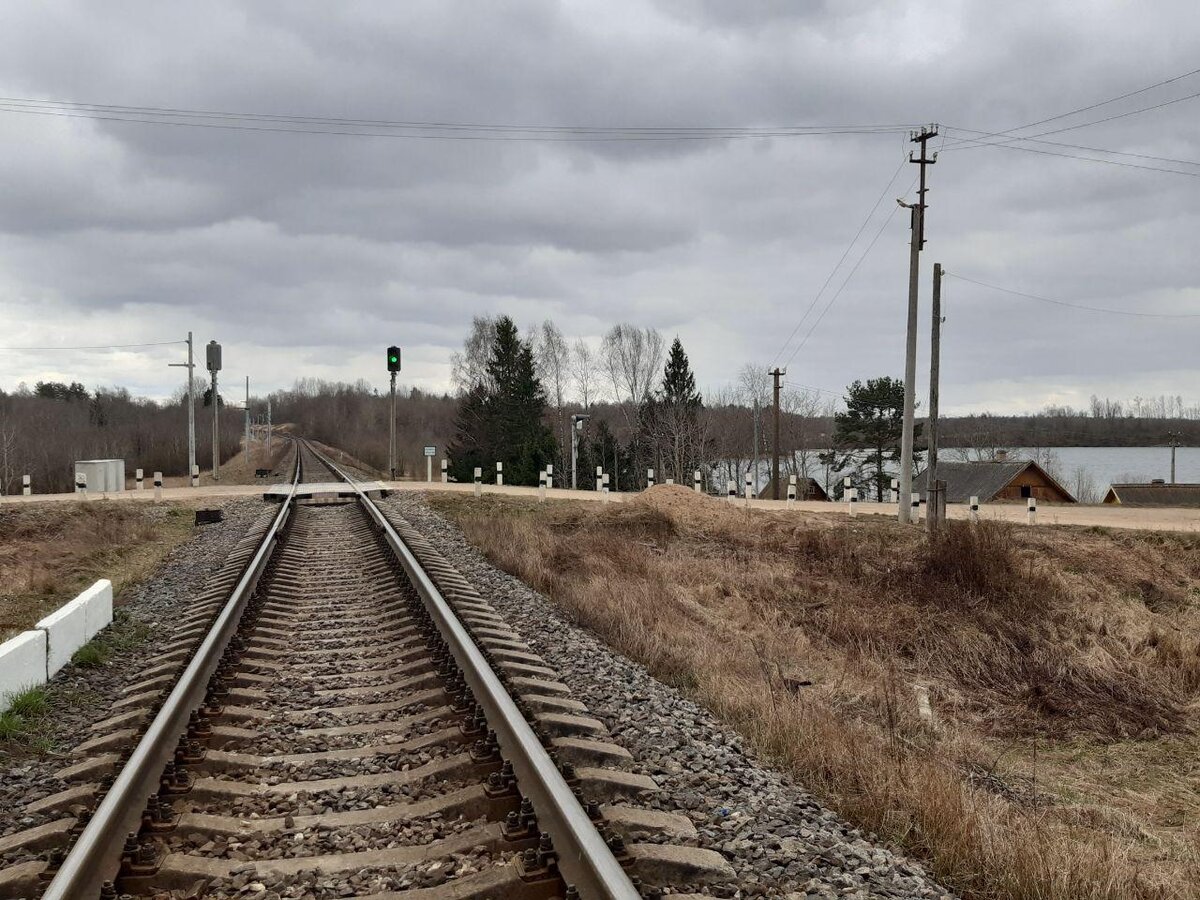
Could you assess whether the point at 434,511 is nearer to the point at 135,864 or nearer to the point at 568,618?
the point at 568,618

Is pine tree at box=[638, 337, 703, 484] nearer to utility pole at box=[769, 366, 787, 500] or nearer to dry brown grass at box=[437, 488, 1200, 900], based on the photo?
utility pole at box=[769, 366, 787, 500]

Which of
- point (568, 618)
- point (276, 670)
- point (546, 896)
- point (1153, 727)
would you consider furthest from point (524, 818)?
point (1153, 727)

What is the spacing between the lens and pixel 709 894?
3285mm

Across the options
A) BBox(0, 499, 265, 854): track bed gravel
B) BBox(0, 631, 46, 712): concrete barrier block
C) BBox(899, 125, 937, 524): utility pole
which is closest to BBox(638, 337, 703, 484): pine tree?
BBox(899, 125, 937, 524): utility pole

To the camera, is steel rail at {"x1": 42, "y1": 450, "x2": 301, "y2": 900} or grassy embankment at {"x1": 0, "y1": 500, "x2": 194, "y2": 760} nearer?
steel rail at {"x1": 42, "y1": 450, "x2": 301, "y2": 900}

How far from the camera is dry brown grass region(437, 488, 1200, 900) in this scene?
436 centimetres

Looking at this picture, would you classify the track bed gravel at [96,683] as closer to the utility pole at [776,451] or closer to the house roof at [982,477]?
the utility pole at [776,451]

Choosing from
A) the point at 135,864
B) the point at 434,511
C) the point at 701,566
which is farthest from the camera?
the point at 434,511

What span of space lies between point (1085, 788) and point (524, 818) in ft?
18.1

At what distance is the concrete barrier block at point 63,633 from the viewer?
655 cm

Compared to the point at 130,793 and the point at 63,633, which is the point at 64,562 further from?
the point at 130,793

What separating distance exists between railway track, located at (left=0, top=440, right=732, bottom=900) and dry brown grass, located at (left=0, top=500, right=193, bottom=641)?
4074 millimetres

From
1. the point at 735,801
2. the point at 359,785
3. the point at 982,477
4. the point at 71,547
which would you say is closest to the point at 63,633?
the point at 359,785

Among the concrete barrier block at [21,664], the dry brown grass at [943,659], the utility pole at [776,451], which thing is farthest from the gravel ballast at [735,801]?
the utility pole at [776,451]
